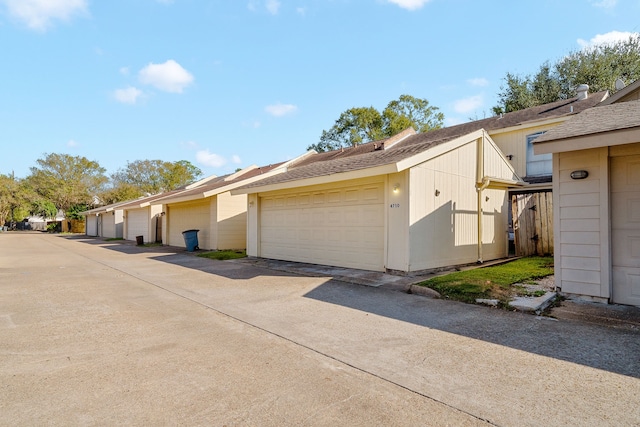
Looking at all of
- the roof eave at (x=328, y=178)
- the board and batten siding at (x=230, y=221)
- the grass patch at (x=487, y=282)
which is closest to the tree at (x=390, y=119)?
the board and batten siding at (x=230, y=221)

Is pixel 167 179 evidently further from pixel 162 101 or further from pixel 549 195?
pixel 549 195

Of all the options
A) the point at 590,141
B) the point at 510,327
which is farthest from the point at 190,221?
the point at 590,141

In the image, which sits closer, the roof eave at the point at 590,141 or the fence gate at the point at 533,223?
the roof eave at the point at 590,141

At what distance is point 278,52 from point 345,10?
3.85 m

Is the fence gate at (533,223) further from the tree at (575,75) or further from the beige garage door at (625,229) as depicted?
the tree at (575,75)

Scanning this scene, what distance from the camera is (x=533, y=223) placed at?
11.4 meters

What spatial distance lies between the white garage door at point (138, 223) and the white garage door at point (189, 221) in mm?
4417

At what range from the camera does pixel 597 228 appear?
A: 5.43m

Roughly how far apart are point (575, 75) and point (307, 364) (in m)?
29.9

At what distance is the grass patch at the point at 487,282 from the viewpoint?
602 cm

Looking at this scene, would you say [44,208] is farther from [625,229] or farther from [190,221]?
[625,229]

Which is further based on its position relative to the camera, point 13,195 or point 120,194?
point 120,194

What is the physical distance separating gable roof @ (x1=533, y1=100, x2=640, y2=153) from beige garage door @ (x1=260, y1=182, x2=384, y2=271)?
4007mm

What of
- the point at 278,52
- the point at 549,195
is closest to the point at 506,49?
the point at 549,195
